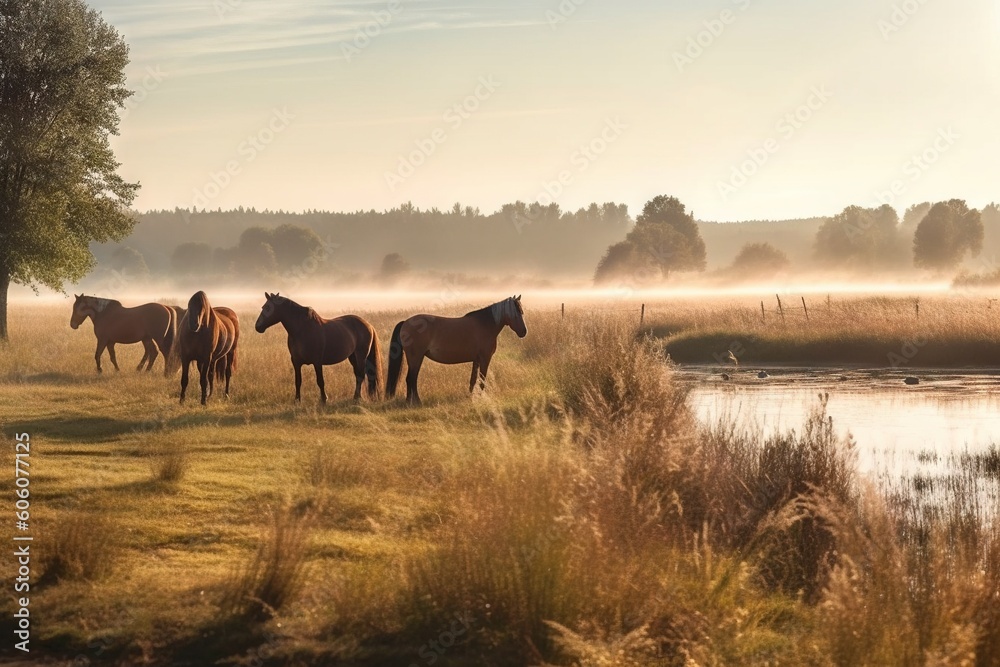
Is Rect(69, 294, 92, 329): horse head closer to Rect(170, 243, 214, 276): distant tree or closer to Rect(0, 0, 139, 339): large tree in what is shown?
Rect(0, 0, 139, 339): large tree

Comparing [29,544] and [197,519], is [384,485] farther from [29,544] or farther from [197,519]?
[29,544]

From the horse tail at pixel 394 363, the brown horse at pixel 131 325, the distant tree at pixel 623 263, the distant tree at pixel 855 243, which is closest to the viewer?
the horse tail at pixel 394 363

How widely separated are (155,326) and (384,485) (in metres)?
12.3

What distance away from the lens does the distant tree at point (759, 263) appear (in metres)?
100

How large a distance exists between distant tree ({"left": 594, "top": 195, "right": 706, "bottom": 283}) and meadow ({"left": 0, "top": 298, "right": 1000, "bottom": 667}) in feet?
260

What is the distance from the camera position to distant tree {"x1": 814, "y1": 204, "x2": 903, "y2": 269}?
111125mm

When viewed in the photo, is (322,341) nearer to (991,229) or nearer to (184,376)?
(184,376)

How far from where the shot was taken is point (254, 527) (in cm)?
896

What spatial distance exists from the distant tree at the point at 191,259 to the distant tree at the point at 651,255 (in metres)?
77.0

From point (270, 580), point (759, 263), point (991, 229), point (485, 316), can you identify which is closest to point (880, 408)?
point (485, 316)

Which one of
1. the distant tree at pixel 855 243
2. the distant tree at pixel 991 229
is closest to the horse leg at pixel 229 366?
the distant tree at pixel 855 243

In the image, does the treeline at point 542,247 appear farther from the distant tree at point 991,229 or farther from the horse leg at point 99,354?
the horse leg at point 99,354

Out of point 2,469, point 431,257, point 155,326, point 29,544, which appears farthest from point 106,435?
point 431,257

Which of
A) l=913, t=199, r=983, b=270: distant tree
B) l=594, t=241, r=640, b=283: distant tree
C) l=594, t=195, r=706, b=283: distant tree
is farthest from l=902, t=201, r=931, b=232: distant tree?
l=594, t=241, r=640, b=283: distant tree
